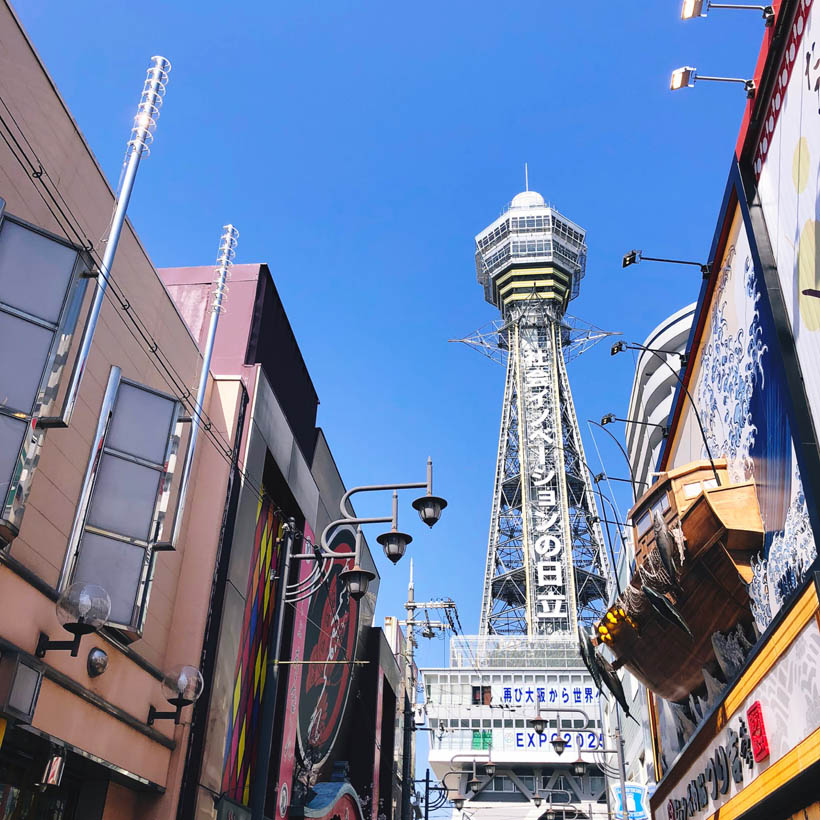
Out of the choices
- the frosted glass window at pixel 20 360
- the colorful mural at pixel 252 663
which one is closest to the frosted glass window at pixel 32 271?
the frosted glass window at pixel 20 360

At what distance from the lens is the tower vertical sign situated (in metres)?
112

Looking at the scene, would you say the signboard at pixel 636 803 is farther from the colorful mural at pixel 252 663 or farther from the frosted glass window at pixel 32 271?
the frosted glass window at pixel 32 271

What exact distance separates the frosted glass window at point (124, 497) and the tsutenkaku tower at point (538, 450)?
317 feet

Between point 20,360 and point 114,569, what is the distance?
11.9ft

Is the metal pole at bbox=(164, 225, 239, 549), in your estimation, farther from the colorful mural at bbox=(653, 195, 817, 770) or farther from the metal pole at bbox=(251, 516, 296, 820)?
the colorful mural at bbox=(653, 195, 817, 770)

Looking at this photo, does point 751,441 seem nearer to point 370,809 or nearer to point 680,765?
point 680,765

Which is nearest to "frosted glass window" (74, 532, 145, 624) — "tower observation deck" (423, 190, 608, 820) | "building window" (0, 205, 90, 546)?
"building window" (0, 205, 90, 546)

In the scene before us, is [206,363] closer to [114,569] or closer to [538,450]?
[114,569]

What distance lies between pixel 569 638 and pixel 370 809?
78587 mm

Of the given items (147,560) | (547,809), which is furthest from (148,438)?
(547,809)

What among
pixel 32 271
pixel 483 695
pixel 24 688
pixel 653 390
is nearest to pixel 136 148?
pixel 32 271

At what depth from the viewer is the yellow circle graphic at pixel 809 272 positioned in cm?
950

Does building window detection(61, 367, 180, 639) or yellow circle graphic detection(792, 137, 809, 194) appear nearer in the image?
yellow circle graphic detection(792, 137, 809, 194)

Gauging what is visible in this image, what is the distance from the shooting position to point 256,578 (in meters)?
18.6
